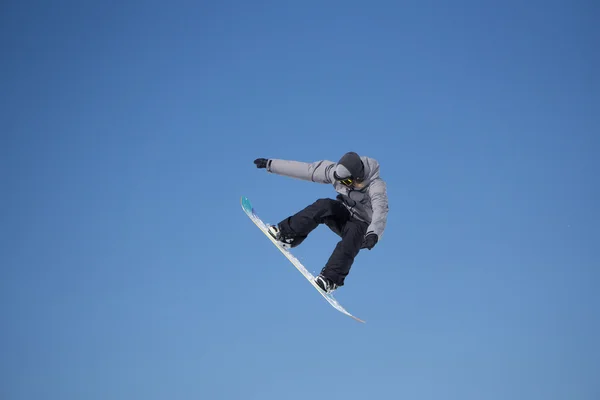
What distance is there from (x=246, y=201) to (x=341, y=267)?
77.4 inches

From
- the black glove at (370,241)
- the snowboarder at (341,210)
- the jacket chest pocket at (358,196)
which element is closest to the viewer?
the black glove at (370,241)

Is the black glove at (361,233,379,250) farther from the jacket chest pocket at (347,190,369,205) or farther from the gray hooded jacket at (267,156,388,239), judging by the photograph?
the jacket chest pocket at (347,190,369,205)

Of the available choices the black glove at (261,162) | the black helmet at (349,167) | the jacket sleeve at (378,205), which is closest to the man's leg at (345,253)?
the jacket sleeve at (378,205)

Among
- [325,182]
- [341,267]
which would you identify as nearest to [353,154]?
[325,182]

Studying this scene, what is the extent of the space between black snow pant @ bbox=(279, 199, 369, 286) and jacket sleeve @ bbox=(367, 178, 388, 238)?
599mm

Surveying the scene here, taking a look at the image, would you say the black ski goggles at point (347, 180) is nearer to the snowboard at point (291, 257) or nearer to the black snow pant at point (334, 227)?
the black snow pant at point (334, 227)

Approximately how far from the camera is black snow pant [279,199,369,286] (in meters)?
11.5

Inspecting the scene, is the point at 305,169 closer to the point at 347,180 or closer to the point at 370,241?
the point at 347,180

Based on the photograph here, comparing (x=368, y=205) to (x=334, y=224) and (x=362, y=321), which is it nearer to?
(x=334, y=224)

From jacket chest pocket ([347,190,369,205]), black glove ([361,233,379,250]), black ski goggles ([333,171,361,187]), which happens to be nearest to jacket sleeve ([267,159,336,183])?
black ski goggles ([333,171,361,187])

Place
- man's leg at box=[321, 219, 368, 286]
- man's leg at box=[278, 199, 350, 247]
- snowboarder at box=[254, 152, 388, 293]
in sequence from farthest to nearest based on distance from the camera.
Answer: man's leg at box=[278, 199, 350, 247], man's leg at box=[321, 219, 368, 286], snowboarder at box=[254, 152, 388, 293]

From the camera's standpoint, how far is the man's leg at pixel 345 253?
11469 millimetres

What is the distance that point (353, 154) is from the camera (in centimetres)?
1112

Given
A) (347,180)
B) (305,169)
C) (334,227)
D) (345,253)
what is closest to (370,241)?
(345,253)
